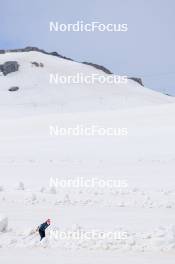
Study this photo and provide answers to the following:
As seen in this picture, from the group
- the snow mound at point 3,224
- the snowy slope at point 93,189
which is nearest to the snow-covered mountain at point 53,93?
the snowy slope at point 93,189

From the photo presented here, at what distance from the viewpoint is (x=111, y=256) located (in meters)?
9.27

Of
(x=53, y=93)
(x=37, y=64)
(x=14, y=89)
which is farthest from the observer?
(x=37, y=64)

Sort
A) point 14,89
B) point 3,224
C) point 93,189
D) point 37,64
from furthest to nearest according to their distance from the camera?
point 37,64, point 14,89, point 93,189, point 3,224

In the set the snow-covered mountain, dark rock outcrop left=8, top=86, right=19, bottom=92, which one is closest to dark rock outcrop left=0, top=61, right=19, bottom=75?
the snow-covered mountain

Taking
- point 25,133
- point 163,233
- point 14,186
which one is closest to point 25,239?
point 163,233

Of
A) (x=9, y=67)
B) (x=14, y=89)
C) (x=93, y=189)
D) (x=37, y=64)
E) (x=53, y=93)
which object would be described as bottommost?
(x=93, y=189)

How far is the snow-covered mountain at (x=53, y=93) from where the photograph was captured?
92375mm

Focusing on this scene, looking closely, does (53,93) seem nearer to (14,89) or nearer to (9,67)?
(14,89)

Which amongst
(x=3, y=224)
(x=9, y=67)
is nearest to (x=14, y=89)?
(x=9, y=67)

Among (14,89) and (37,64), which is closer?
(14,89)

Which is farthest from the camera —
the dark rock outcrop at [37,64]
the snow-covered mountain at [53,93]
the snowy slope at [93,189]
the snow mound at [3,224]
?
the dark rock outcrop at [37,64]

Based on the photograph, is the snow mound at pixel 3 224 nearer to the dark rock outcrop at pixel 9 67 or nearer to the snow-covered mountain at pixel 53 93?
the snow-covered mountain at pixel 53 93

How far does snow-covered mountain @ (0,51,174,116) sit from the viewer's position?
92375mm

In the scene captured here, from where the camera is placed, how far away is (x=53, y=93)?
10406 centimetres
